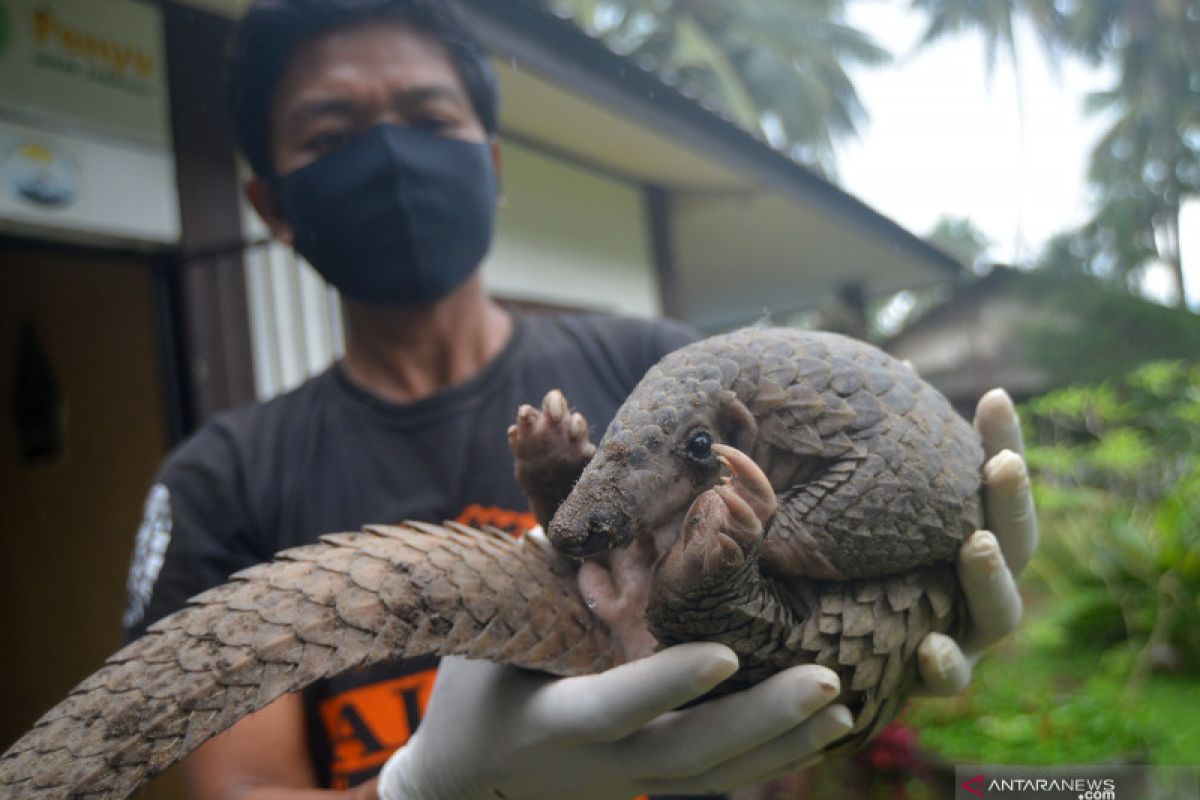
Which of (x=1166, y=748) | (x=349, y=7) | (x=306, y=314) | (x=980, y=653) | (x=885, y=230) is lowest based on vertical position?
(x=1166, y=748)

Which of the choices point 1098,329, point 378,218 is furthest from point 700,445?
point 1098,329

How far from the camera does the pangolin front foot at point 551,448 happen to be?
30.5 inches

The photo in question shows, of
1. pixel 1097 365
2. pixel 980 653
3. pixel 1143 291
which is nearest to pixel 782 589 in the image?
pixel 980 653

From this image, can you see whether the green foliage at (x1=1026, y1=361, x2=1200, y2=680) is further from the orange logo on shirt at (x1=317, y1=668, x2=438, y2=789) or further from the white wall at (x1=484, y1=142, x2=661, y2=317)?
the orange logo on shirt at (x1=317, y1=668, x2=438, y2=789)

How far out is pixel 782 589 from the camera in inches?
30.4

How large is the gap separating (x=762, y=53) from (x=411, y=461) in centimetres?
106

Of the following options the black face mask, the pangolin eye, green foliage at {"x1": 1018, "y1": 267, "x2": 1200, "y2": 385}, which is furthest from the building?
green foliage at {"x1": 1018, "y1": 267, "x2": 1200, "y2": 385}

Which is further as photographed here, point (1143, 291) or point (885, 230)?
point (1143, 291)

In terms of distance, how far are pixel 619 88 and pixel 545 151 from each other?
0.31 metres

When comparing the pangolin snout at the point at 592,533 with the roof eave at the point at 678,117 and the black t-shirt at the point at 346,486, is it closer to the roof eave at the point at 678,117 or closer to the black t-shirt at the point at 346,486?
the black t-shirt at the point at 346,486

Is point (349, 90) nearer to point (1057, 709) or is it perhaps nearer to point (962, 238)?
point (962, 238)

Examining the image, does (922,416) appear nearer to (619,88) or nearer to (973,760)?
(619,88)

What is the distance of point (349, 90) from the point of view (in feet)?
2.83

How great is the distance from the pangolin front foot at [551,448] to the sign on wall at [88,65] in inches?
25.1
